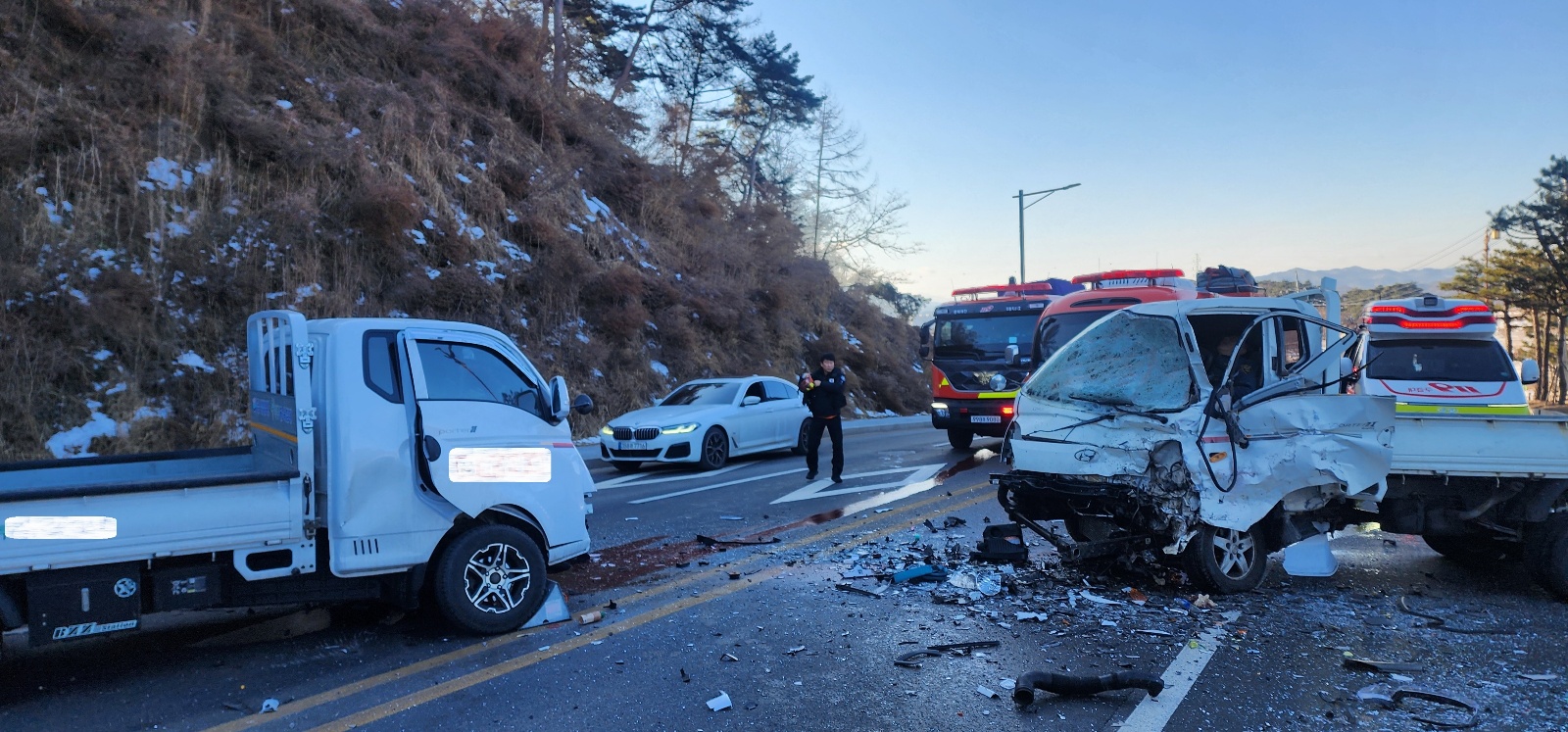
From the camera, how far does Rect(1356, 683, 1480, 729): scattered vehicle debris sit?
4191mm

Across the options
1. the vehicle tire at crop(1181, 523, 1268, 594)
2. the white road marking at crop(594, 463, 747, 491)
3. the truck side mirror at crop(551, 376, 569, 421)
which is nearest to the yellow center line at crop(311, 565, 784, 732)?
the truck side mirror at crop(551, 376, 569, 421)

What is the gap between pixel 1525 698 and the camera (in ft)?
14.6

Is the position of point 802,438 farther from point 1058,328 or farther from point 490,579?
point 490,579

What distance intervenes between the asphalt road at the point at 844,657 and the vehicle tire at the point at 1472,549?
9cm

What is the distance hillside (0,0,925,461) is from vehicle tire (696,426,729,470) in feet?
22.7

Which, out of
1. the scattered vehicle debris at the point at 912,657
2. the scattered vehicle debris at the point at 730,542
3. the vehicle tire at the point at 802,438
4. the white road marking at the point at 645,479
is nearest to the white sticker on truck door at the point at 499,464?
the scattered vehicle debris at the point at 912,657

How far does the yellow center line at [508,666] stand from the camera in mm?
4176

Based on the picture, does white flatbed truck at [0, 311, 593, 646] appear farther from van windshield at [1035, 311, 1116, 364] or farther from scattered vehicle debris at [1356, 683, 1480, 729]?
van windshield at [1035, 311, 1116, 364]

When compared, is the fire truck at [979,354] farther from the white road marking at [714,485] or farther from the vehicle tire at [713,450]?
the vehicle tire at [713,450]

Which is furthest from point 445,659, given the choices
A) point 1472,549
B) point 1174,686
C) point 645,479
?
point 645,479

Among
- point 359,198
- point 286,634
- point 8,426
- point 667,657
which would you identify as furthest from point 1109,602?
point 359,198

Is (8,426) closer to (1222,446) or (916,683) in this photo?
(916,683)

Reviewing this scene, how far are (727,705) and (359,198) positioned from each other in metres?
16.7

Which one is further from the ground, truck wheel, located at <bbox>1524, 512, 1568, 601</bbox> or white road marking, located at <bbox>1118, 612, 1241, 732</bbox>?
truck wheel, located at <bbox>1524, 512, 1568, 601</bbox>
